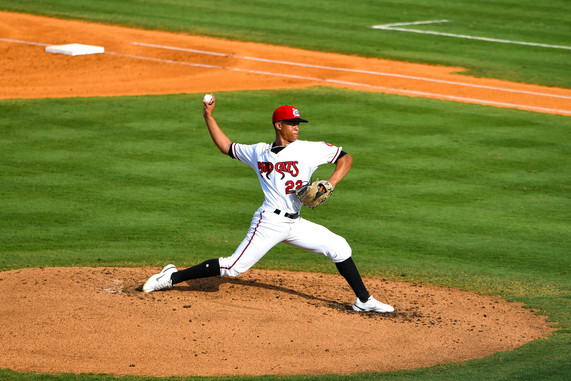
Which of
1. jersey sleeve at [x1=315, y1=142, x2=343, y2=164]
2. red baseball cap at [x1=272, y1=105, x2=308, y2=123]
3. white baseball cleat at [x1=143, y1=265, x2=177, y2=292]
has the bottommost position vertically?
white baseball cleat at [x1=143, y1=265, x2=177, y2=292]

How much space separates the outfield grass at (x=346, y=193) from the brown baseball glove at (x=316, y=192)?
1644mm

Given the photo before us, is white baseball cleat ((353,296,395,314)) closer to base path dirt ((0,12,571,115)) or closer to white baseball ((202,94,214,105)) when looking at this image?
white baseball ((202,94,214,105))

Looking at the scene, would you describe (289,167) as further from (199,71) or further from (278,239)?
(199,71)

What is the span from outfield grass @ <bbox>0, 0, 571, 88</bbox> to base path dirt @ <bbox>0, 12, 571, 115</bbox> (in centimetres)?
82

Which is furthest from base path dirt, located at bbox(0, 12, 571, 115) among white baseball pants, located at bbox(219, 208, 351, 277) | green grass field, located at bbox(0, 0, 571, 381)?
white baseball pants, located at bbox(219, 208, 351, 277)

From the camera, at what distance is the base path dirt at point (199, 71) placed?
54.2ft

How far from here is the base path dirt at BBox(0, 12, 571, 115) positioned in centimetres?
1652

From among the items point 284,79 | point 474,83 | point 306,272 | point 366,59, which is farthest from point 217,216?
point 366,59

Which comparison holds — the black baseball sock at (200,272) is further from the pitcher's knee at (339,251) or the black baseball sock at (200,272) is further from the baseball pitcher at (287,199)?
the pitcher's knee at (339,251)

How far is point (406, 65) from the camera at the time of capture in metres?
19.2

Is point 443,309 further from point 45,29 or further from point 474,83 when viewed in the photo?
point 45,29

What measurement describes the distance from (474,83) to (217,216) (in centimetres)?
910

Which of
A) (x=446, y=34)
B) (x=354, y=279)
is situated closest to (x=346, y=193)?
(x=354, y=279)

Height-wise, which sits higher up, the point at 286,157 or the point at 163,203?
the point at 286,157
